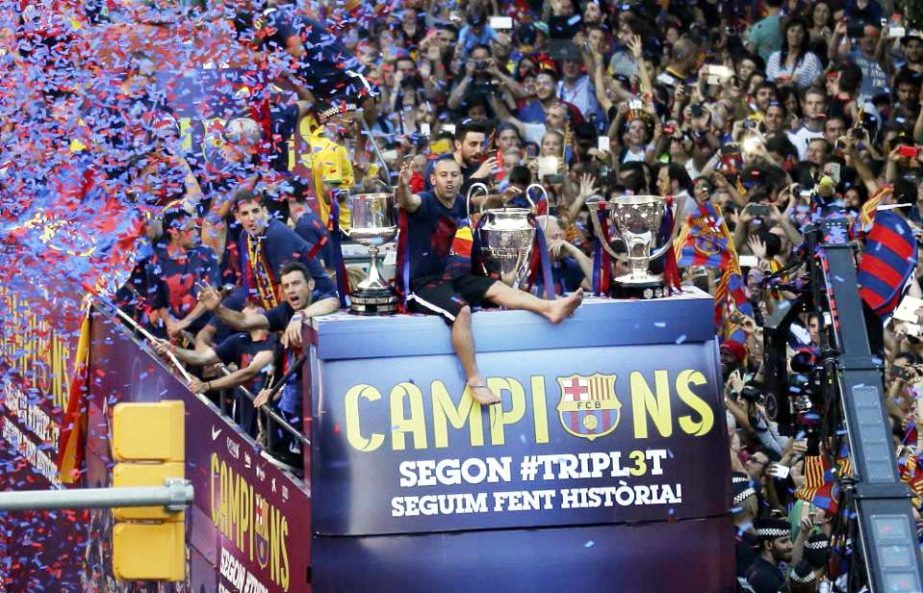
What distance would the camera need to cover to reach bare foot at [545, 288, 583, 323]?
9.73 meters

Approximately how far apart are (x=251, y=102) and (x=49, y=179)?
1586 mm

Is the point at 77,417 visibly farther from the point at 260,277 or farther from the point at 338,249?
the point at 338,249

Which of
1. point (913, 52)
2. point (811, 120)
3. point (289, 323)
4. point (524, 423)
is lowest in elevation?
point (524, 423)

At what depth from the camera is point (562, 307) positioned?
9750mm

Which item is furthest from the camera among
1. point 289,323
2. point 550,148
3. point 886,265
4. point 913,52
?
point 550,148

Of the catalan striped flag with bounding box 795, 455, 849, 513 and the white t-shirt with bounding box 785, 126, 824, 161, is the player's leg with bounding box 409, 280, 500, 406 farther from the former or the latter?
the white t-shirt with bounding box 785, 126, 824, 161

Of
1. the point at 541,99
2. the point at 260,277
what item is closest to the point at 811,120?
the point at 541,99

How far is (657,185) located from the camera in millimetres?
17359

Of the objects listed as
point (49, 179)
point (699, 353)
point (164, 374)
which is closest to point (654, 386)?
point (699, 353)

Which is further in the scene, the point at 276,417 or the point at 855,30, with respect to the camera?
the point at 855,30

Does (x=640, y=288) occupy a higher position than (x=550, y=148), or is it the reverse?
(x=550, y=148)

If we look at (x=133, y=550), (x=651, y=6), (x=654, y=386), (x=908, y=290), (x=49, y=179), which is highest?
(x=651, y=6)

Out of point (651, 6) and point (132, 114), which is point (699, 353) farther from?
point (651, 6)

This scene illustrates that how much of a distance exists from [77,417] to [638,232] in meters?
5.48
